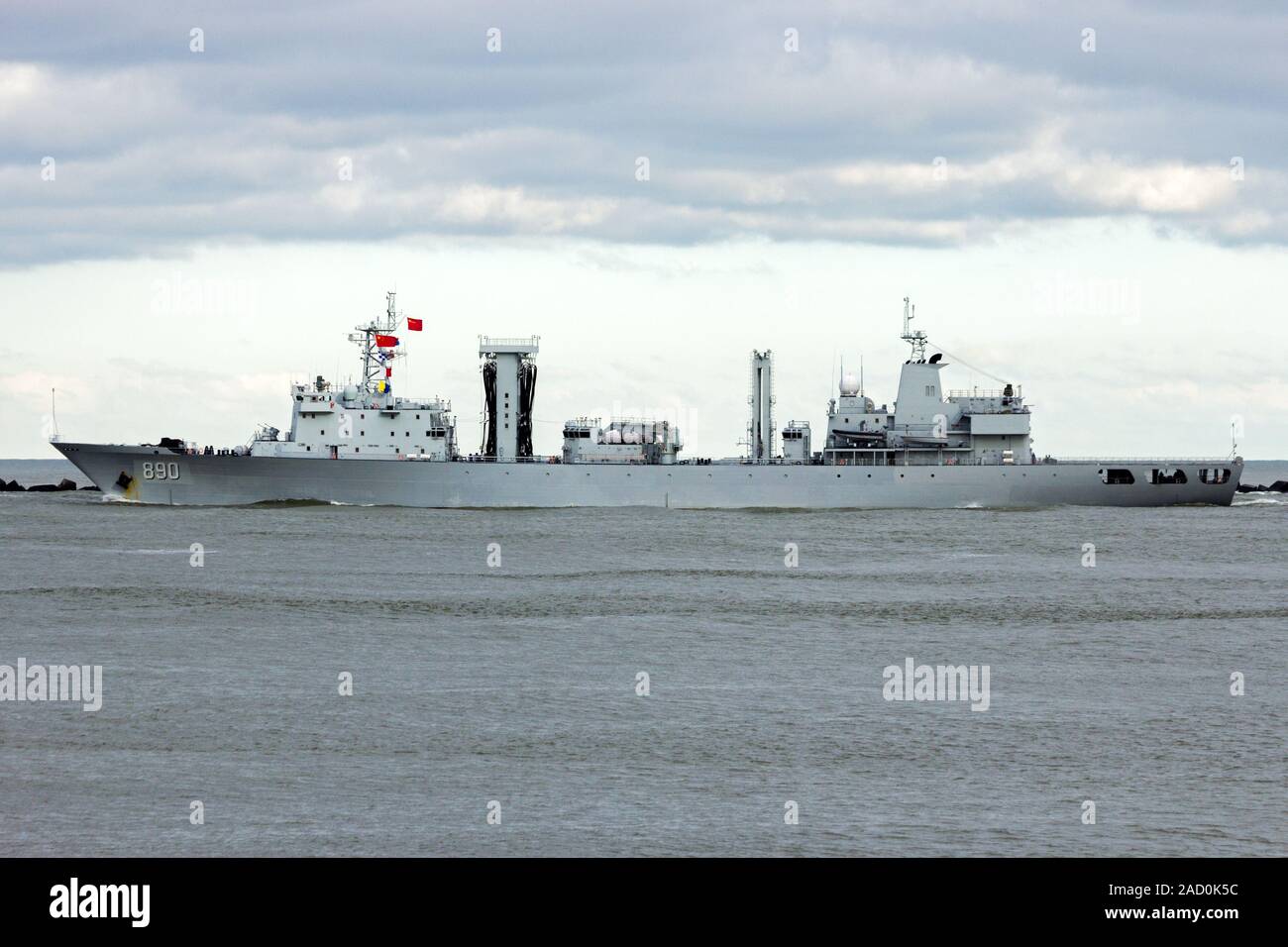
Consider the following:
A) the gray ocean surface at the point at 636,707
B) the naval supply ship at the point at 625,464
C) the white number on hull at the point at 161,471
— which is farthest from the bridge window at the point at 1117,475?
the white number on hull at the point at 161,471

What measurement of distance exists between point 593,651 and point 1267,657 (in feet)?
43.1

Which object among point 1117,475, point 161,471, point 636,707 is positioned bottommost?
point 636,707

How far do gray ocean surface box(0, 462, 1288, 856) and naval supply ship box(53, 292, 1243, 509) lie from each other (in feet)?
49.2

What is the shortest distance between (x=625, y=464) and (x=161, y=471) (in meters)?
20.9

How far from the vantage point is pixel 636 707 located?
2302 cm

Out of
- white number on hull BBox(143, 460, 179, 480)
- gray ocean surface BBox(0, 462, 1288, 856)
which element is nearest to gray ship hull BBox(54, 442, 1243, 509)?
white number on hull BBox(143, 460, 179, 480)

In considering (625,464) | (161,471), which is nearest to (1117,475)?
(625,464)

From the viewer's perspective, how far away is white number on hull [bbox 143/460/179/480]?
64812mm

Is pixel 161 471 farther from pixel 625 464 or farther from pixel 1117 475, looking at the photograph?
pixel 1117 475

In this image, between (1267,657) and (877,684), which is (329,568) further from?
(1267,657)

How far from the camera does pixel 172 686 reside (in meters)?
24.3

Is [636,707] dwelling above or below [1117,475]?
below

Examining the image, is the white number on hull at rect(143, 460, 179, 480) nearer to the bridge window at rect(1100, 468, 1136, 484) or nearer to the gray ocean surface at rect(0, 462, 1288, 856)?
the gray ocean surface at rect(0, 462, 1288, 856)
